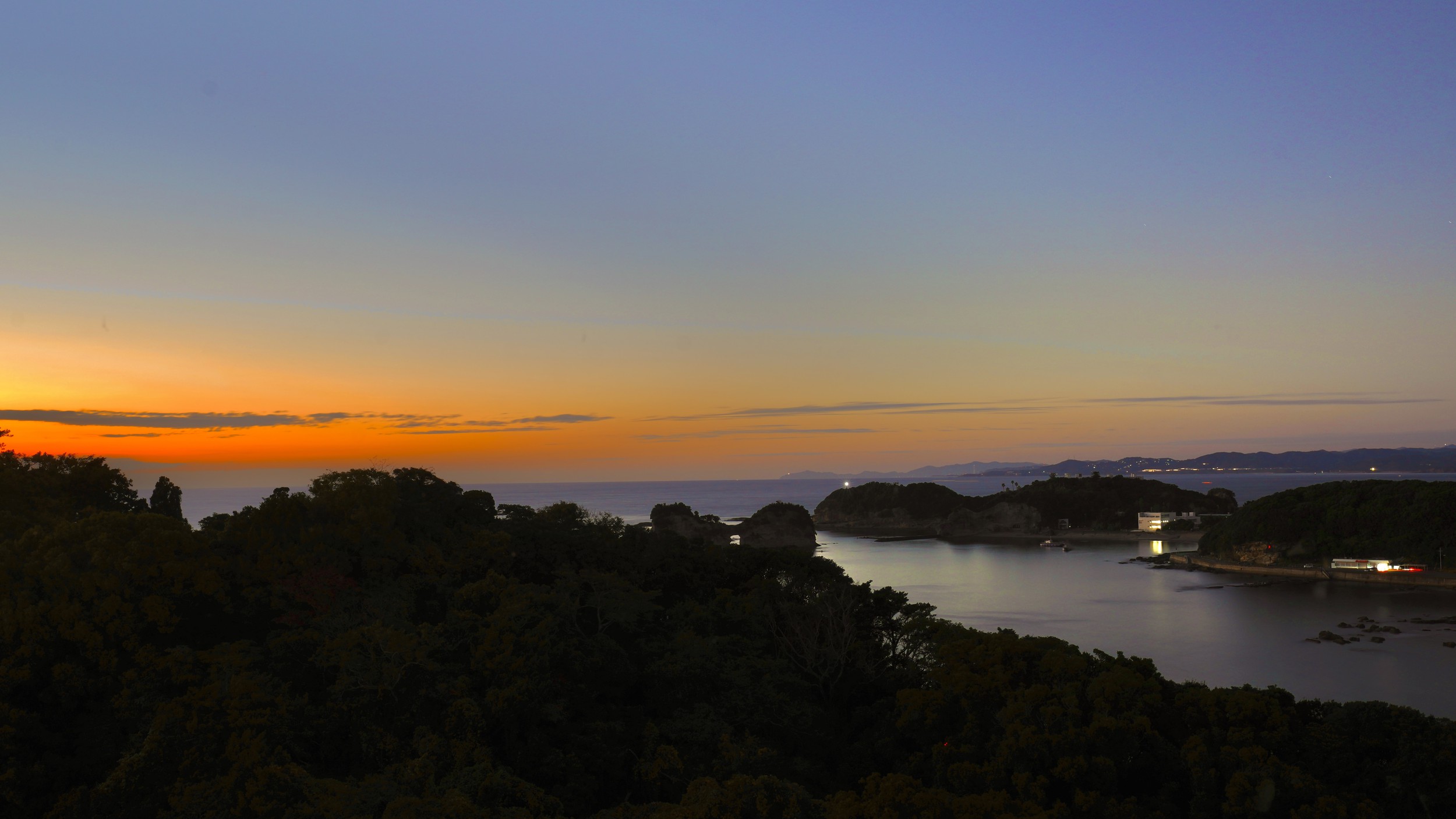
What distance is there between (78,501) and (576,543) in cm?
1640

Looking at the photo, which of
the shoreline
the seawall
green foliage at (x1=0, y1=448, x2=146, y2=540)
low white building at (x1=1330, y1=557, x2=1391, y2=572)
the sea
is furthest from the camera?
the shoreline

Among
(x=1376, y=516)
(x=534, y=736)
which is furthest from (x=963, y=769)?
(x=1376, y=516)

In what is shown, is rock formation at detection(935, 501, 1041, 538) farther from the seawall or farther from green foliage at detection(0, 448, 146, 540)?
green foliage at detection(0, 448, 146, 540)

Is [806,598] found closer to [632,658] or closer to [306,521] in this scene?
[632,658]

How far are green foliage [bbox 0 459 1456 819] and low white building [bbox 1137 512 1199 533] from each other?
12199cm

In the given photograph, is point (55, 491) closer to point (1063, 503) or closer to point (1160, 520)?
point (1160, 520)

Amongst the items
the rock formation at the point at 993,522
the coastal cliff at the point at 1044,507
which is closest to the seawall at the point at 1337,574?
the rock formation at the point at 993,522

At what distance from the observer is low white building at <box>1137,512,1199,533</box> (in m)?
129

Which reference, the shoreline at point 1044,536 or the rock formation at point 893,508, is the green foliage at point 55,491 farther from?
the rock formation at point 893,508

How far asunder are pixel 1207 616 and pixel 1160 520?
7019 centimetres

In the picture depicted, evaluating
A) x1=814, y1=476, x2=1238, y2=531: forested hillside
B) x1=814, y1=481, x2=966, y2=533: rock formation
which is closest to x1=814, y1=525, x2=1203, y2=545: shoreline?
x1=814, y1=481, x2=966, y2=533: rock formation

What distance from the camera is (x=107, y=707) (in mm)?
16172

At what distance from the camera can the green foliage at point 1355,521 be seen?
77.5 meters

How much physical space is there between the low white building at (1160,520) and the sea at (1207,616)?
75.0 ft
